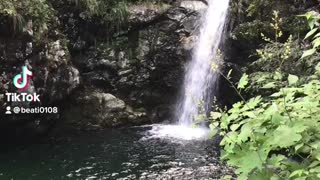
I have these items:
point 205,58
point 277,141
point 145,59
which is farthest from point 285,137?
point 145,59

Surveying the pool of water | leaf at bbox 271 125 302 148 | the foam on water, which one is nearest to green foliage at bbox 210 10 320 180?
leaf at bbox 271 125 302 148

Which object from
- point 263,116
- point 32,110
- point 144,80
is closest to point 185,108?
point 144,80

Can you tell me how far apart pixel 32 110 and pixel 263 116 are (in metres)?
8.46

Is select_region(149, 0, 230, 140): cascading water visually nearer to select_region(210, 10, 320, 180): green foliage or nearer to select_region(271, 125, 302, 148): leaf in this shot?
select_region(210, 10, 320, 180): green foliage

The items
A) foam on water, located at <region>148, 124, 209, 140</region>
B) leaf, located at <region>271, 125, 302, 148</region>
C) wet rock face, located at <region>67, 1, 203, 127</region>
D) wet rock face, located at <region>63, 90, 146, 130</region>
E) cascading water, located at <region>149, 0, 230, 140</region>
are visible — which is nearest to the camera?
leaf, located at <region>271, 125, 302, 148</region>

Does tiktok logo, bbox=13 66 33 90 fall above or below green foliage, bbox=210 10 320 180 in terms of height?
above

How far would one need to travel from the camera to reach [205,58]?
11.4m

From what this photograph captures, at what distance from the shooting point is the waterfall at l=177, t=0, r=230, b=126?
37.2 ft

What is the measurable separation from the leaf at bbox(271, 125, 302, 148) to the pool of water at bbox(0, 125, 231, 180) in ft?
17.8

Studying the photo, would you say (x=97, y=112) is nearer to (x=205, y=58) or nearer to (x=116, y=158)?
(x=116, y=158)

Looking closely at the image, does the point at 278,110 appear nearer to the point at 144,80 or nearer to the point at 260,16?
the point at 260,16

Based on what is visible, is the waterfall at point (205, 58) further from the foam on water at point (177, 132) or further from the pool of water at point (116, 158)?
the pool of water at point (116, 158)

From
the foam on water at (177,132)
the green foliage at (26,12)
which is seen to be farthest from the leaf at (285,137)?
the foam on water at (177,132)

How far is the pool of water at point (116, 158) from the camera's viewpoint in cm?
740
